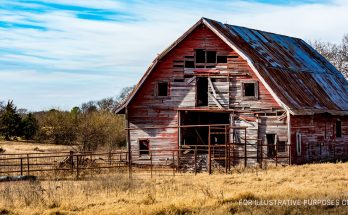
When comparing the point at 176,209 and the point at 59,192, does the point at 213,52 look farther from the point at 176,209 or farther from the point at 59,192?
the point at 176,209

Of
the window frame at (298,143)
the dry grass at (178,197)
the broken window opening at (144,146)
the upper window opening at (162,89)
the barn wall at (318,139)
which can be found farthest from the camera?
the broken window opening at (144,146)

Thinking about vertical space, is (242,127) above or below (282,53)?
below

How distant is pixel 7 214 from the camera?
14.2m

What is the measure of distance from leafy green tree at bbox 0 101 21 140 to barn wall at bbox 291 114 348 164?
36.5 m

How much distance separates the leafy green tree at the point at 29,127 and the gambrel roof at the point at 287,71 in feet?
101

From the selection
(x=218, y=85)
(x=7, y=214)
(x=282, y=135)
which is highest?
(x=218, y=85)

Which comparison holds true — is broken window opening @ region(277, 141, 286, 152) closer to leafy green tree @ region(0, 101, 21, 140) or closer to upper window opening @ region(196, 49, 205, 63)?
upper window opening @ region(196, 49, 205, 63)

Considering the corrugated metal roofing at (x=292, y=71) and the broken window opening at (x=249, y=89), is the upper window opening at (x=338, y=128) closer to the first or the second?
the corrugated metal roofing at (x=292, y=71)

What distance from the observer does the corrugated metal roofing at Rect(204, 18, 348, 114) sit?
28.8m

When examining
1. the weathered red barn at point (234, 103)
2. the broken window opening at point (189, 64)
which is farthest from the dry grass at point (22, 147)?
the broken window opening at point (189, 64)

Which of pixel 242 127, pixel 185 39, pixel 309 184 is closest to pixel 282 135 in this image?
pixel 242 127

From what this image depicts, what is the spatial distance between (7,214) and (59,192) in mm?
3216

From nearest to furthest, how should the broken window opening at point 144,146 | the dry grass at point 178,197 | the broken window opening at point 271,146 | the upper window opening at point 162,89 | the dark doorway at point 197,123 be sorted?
the dry grass at point 178,197, the broken window opening at point 271,146, the upper window opening at point 162,89, the dark doorway at point 197,123, the broken window opening at point 144,146

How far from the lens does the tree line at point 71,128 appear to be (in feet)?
152
